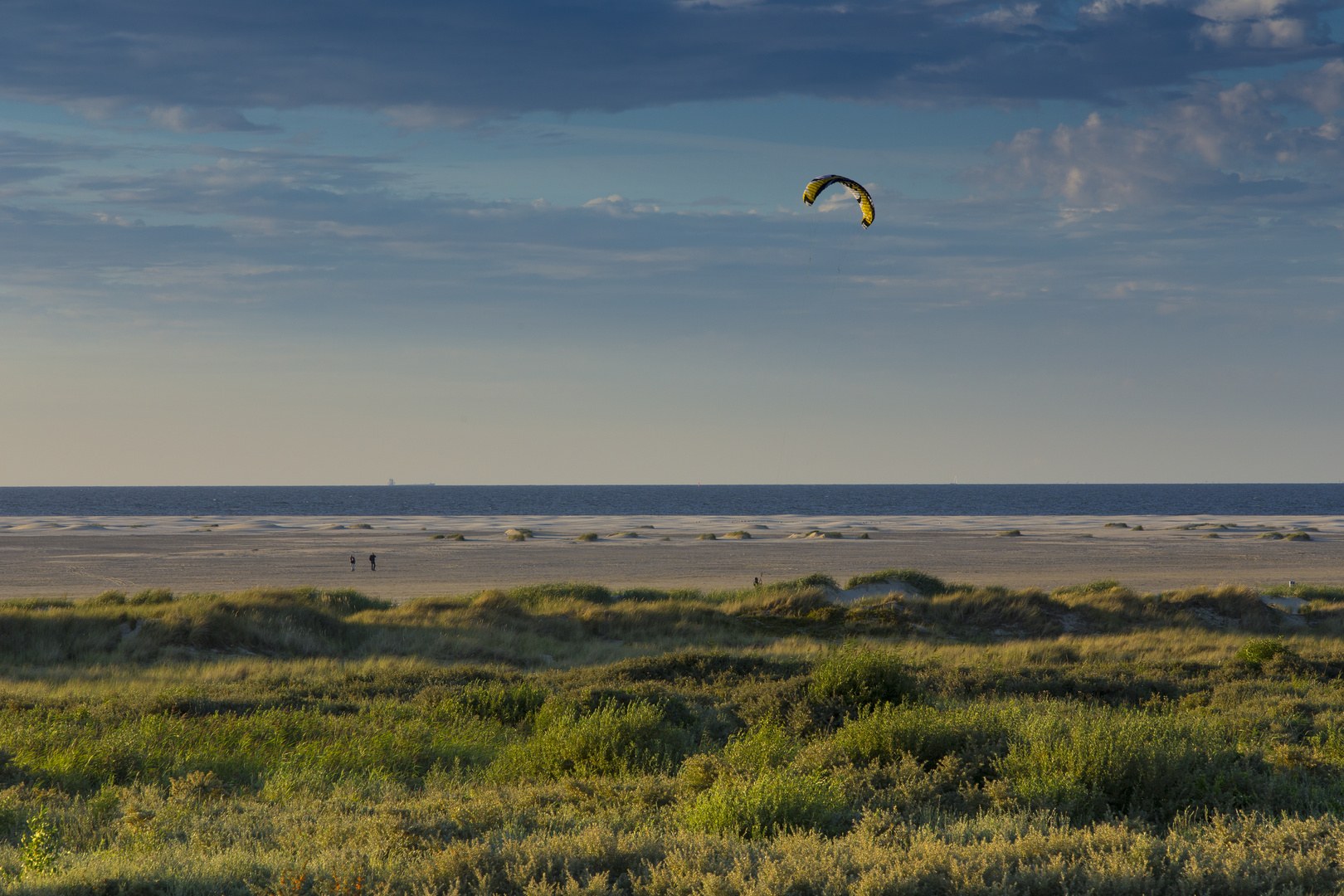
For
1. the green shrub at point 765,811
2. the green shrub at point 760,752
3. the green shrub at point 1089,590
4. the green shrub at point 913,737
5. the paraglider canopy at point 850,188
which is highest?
the paraglider canopy at point 850,188

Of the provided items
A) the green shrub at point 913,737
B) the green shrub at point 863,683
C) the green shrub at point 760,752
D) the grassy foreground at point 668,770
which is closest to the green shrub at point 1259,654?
the grassy foreground at point 668,770

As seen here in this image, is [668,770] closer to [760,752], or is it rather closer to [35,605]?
[760,752]

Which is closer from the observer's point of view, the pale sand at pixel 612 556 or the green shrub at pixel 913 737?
the green shrub at pixel 913 737

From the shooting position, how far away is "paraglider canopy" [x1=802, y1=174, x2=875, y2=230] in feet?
52.9

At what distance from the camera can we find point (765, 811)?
23.5 ft

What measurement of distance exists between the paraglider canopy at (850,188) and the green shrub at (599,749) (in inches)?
358

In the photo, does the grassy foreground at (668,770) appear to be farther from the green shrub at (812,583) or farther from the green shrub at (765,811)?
the green shrub at (812,583)

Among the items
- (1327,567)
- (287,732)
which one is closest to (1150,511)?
(1327,567)

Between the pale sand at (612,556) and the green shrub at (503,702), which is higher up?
the green shrub at (503,702)

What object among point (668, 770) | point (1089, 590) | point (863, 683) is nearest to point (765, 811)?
point (668, 770)

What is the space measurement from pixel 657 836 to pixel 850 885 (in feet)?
5.62

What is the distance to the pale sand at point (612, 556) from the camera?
46.3 metres

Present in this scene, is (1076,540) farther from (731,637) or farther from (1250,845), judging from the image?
(1250,845)

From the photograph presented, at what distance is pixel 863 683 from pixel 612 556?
50527 mm
